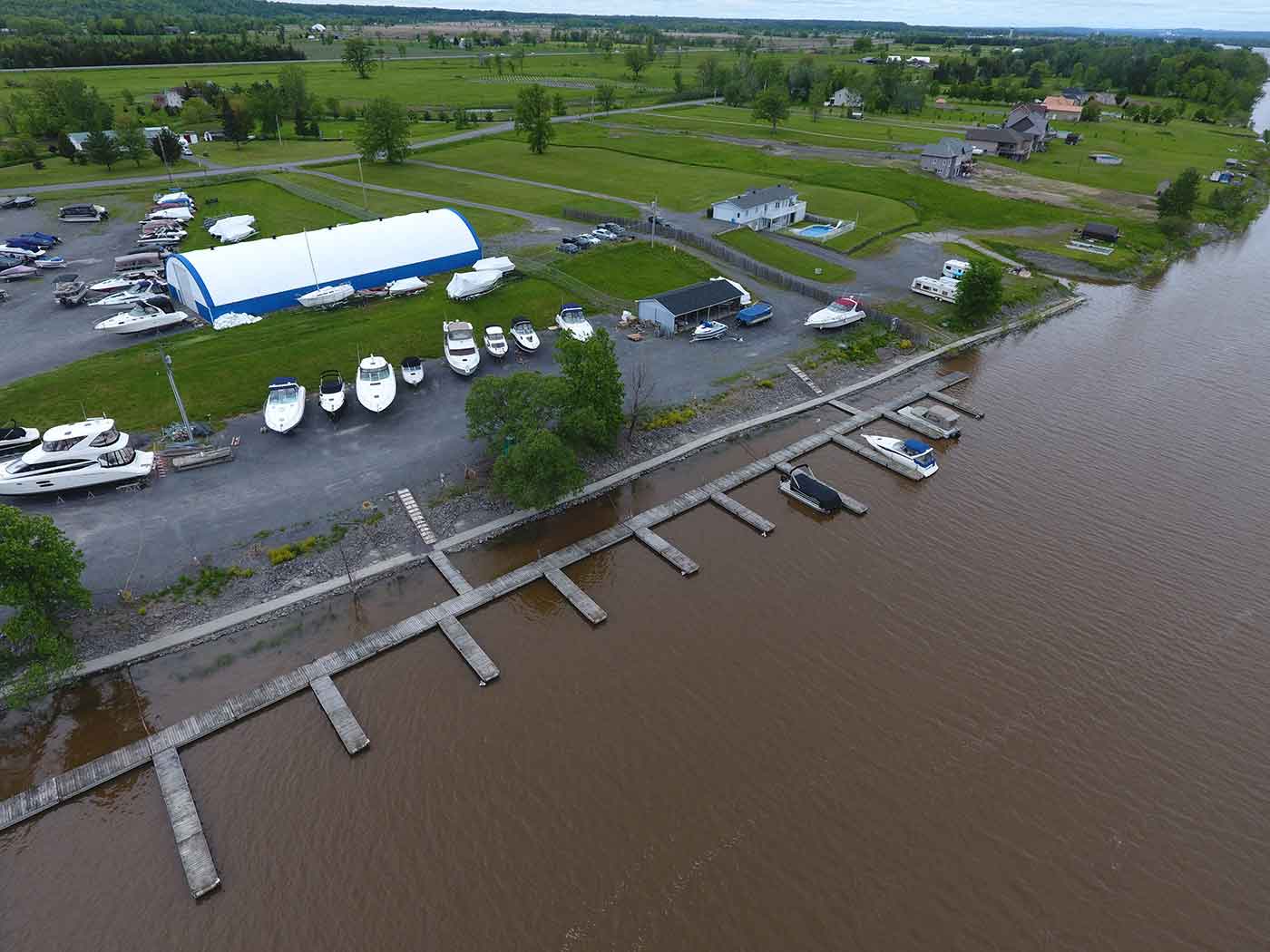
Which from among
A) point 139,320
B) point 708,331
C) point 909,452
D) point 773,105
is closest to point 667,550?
point 909,452

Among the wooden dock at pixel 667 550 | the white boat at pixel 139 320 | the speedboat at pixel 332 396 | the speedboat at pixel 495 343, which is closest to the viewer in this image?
the wooden dock at pixel 667 550

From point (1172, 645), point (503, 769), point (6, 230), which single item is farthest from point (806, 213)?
point (6, 230)

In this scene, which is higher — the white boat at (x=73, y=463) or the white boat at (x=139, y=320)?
the white boat at (x=139, y=320)

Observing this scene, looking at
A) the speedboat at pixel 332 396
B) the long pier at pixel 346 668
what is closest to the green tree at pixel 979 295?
the long pier at pixel 346 668

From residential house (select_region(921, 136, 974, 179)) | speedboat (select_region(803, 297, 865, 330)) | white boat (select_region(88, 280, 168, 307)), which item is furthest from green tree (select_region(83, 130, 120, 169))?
residential house (select_region(921, 136, 974, 179))

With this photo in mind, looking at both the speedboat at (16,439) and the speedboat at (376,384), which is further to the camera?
the speedboat at (376,384)

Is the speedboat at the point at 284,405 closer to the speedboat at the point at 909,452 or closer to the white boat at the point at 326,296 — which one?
the white boat at the point at 326,296

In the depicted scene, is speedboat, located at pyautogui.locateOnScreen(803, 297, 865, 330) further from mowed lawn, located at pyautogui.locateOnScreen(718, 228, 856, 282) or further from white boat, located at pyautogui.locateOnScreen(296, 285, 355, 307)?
white boat, located at pyautogui.locateOnScreen(296, 285, 355, 307)

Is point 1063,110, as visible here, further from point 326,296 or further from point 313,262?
point 326,296
